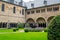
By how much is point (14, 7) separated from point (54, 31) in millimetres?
29314

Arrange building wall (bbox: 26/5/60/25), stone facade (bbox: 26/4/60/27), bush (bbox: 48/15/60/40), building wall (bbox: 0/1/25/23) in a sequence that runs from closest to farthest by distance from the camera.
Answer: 1. bush (bbox: 48/15/60/40)
2. building wall (bbox: 0/1/25/23)
3. stone facade (bbox: 26/4/60/27)
4. building wall (bbox: 26/5/60/25)

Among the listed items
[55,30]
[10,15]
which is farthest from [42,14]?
[55,30]

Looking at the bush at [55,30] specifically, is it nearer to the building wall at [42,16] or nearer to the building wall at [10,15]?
the building wall at [10,15]

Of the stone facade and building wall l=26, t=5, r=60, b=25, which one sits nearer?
the stone facade

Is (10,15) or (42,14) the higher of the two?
(42,14)

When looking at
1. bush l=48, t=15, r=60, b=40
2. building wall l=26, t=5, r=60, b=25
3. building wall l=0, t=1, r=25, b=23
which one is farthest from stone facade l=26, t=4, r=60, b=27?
bush l=48, t=15, r=60, b=40

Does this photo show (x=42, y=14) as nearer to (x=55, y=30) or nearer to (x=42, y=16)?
(x=42, y=16)

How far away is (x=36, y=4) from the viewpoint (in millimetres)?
45375

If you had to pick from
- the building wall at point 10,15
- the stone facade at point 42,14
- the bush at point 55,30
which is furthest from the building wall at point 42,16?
the bush at point 55,30

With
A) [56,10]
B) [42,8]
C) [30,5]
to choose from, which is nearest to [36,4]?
[30,5]

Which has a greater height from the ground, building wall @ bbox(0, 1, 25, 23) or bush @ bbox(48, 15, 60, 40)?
building wall @ bbox(0, 1, 25, 23)

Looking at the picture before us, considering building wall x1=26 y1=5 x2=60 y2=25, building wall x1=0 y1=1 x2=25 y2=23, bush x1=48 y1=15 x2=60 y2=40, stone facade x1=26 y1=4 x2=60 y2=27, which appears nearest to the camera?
bush x1=48 y1=15 x2=60 y2=40

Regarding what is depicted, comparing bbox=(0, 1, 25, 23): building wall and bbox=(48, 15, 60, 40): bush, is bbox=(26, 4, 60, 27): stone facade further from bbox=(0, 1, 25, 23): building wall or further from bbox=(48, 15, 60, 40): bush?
bbox=(48, 15, 60, 40): bush

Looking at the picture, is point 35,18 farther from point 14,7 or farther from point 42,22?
point 14,7
